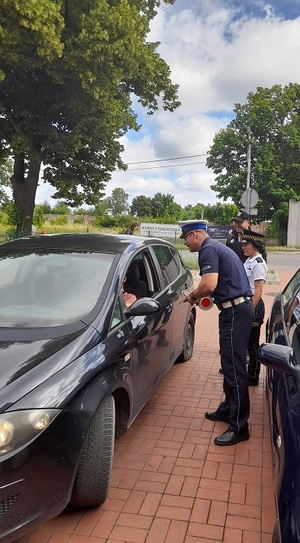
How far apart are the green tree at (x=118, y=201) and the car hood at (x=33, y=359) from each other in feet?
312

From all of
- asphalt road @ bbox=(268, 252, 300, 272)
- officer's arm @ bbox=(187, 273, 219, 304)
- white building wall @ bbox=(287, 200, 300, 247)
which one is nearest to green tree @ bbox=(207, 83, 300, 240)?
white building wall @ bbox=(287, 200, 300, 247)

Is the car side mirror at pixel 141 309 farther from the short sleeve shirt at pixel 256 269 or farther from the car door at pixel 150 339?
the short sleeve shirt at pixel 256 269

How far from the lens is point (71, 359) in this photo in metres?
2.41

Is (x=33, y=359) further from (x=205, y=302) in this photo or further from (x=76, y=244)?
(x=205, y=302)

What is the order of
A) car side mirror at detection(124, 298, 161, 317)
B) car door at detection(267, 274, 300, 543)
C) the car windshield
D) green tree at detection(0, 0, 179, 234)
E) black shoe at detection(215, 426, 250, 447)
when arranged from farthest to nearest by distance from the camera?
green tree at detection(0, 0, 179, 234)
black shoe at detection(215, 426, 250, 447)
car side mirror at detection(124, 298, 161, 317)
the car windshield
car door at detection(267, 274, 300, 543)

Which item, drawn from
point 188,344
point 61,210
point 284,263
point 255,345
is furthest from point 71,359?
point 61,210

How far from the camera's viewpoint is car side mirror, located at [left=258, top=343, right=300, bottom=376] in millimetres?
2191

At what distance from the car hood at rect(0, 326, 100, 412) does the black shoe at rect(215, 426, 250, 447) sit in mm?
1520

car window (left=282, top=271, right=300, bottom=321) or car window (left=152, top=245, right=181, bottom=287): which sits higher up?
car window (left=152, top=245, right=181, bottom=287)

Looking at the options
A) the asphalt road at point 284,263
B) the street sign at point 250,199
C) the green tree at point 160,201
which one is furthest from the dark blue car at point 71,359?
the green tree at point 160,201

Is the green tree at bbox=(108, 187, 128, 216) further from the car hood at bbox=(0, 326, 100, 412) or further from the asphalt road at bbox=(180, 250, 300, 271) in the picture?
the car hood at bbox=(0, 326, 100, 412)

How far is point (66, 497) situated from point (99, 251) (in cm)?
184

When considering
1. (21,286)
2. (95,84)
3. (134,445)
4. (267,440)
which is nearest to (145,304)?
(21,286)

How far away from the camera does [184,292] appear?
4703mm
